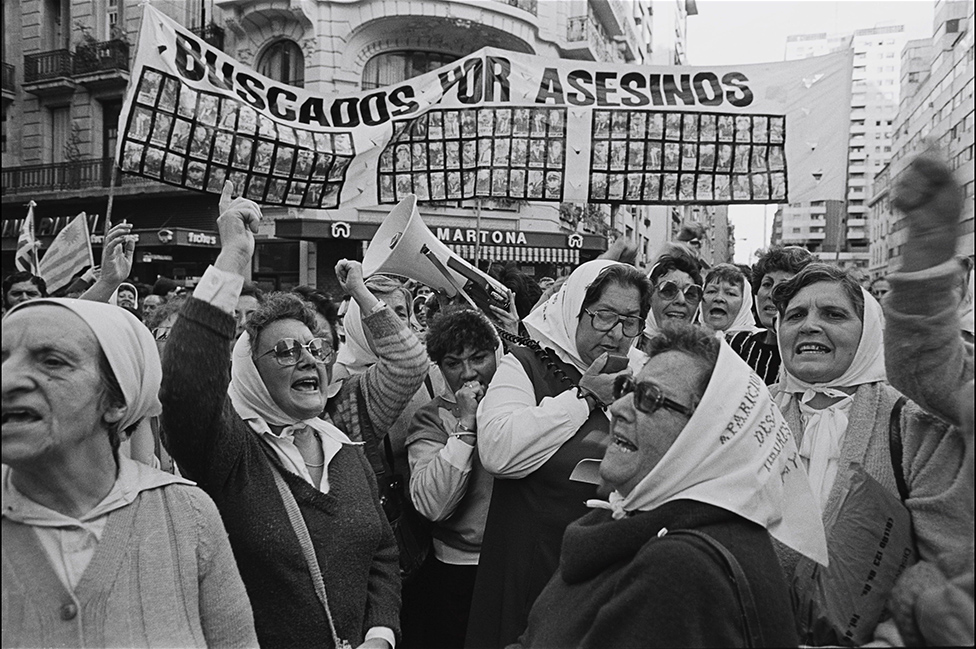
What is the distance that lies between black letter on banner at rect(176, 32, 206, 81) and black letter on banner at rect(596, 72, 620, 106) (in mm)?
3111

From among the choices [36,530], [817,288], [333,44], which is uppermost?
[333,44]

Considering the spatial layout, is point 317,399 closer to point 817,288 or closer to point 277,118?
point 817,288

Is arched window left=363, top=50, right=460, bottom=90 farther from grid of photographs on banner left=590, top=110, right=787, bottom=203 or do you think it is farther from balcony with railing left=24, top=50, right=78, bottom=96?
grid of photographs on banner left=590, top=110, right=787, bottom=203

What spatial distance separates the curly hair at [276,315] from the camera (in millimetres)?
2449

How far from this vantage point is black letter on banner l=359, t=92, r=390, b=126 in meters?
6.10

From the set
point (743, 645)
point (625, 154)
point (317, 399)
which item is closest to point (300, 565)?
point (317, 399)

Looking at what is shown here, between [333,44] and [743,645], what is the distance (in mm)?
20098

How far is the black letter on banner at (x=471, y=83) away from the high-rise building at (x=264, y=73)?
482 inches

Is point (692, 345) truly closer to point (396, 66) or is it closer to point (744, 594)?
point (744, 594)

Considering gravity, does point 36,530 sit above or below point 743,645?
above

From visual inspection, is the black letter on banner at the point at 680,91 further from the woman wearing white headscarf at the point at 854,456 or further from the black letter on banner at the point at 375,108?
the woman wearing white headscarf at the point at 854,456

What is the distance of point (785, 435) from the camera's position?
5.98 feet

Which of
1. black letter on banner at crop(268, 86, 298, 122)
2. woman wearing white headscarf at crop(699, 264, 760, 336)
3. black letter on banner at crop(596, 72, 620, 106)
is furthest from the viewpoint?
black letter on banner at crop(596, 72, 620, 106)

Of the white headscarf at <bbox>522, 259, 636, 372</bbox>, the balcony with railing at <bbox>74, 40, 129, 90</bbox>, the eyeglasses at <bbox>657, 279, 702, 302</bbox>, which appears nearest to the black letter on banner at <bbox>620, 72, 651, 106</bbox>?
the eyeglasses at <bbox>657, 279, 702, 302</bbox>
